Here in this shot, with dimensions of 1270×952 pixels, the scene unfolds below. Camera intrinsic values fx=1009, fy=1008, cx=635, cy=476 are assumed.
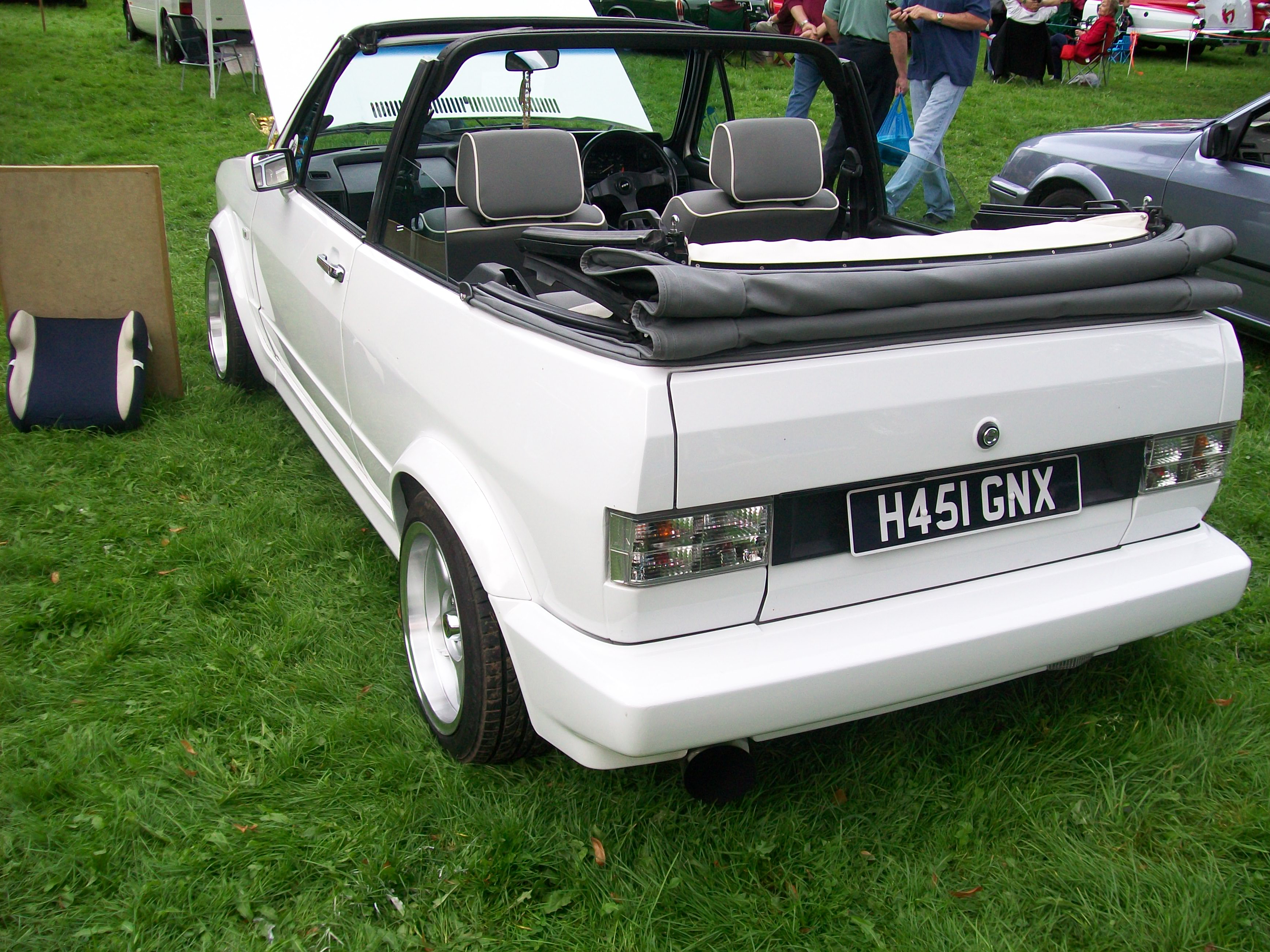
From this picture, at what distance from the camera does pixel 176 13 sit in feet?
42.2

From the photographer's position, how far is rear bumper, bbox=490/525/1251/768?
5.95ft

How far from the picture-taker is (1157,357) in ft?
7.04

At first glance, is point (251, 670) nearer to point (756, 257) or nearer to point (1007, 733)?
point (756, 257)

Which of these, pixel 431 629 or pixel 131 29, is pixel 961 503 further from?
pixel 131 29

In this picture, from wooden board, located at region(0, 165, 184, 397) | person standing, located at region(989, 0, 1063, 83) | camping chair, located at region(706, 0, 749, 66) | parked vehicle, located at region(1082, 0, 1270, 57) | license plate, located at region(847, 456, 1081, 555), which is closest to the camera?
license plate, located at region(847, 456, 1081, 555)

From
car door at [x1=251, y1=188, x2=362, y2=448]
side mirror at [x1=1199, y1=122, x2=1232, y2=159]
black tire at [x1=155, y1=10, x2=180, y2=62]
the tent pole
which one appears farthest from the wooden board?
black tire at [x1=155, y1=10, x2=180, y2=62]

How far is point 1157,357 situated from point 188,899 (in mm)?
2322

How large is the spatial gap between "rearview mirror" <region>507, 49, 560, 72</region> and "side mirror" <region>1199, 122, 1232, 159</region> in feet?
10.5

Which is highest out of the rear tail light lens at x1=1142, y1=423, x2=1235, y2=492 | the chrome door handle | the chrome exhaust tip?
the chrome door handle

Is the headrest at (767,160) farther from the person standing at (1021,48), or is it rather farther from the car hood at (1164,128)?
the person standing at (1021,48)

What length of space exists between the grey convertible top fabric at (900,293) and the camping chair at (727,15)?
12.7m

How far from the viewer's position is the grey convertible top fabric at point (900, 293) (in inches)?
69.7

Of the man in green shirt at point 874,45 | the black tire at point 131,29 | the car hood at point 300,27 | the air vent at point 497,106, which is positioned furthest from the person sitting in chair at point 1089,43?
the black tire at point 131,29

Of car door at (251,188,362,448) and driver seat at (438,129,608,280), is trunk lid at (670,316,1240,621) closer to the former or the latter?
driver seat at (438,129,608,280)
